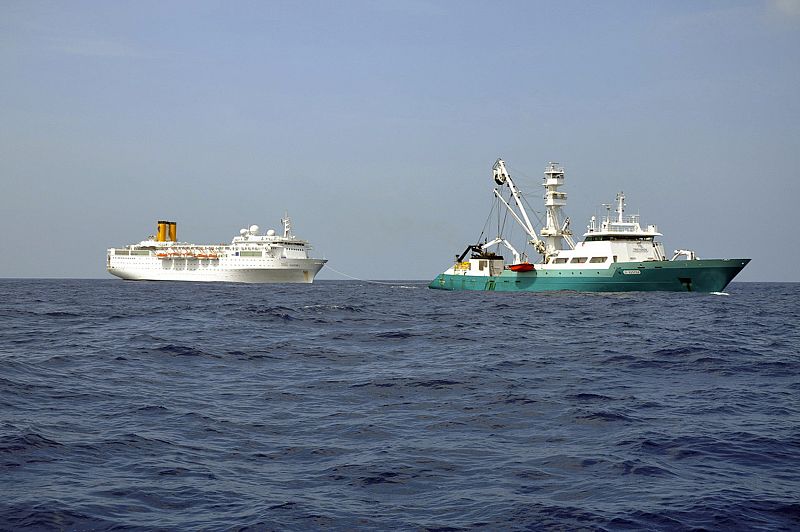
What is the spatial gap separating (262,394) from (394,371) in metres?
3.67

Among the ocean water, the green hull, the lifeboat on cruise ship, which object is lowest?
the ocean water

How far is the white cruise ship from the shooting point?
356 feet

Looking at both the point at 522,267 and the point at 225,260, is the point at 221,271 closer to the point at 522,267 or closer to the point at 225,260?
the point at 225,260

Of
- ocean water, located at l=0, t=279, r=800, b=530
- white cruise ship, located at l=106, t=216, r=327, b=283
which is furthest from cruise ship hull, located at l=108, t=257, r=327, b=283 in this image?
ocean water, located at l=0, t=279, r=800, b=530

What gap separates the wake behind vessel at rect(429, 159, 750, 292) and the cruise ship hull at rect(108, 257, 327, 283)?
45.0m

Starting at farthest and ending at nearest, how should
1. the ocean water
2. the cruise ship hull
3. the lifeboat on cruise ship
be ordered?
the cruise ship hull → the lifeboat on cruise ship → the ocean water

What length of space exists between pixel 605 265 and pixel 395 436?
49.8 metres

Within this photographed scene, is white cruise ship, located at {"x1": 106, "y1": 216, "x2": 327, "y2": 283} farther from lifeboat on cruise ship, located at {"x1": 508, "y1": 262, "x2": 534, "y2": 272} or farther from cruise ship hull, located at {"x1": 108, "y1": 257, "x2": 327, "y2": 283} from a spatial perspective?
lifeboat on cruise ship, located at {"x1": 508, "y1": 262, "x2": 534, "y2": 272}

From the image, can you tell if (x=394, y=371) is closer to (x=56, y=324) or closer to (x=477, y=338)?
(x=477, y=338)

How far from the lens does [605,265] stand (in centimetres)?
5669

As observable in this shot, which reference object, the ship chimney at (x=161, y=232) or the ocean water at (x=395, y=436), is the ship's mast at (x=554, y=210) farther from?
the ship chimney at (x=161, y=232)

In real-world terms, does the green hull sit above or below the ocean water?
above

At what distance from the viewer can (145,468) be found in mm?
8172

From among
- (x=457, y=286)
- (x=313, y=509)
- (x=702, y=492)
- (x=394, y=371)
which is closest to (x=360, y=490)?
(x=313, y=509)
